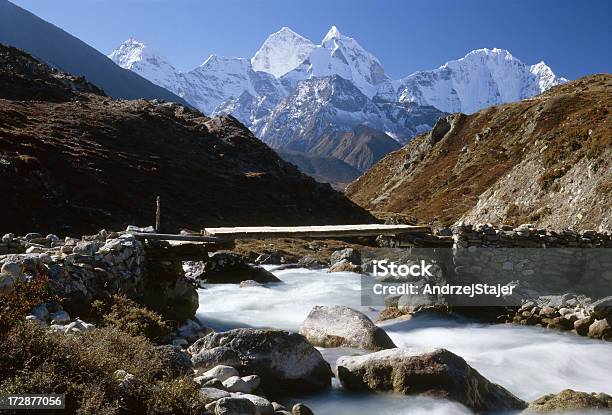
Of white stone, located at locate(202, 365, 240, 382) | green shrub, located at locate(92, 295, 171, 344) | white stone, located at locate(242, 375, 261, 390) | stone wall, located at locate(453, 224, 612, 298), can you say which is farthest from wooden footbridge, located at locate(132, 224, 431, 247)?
white stone, located at locate(242, 375, 261, 390)

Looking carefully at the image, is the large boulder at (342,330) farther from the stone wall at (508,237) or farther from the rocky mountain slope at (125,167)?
the rocky mountain slope at (125,167)

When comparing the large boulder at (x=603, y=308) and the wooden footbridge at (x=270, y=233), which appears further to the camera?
the wooden footbridge at (x=270, y=233)

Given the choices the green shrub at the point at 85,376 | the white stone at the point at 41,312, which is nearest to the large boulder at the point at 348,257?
the white stone at the point at 41,312

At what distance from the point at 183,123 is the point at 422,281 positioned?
68.1 meters

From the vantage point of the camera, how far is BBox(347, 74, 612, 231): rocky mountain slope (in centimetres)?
3177

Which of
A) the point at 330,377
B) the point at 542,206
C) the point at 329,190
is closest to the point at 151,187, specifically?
the point at 329,190

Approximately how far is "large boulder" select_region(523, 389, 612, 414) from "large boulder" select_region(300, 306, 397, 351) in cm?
390

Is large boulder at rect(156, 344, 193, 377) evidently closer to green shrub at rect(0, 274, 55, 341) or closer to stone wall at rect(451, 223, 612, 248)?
green shrub at rect(0, 274, 55, 341)

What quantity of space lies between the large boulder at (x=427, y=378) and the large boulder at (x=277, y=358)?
2.07ft

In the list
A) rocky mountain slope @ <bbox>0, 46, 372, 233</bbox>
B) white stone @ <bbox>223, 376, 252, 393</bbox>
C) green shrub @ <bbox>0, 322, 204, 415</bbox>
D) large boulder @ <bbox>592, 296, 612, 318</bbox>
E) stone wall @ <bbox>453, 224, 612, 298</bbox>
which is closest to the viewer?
green shrub @ <bbox>0, 322, 204, 415</bbox>

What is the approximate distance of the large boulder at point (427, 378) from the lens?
9336 mm

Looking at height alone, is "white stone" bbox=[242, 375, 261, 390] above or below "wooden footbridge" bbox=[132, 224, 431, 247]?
below

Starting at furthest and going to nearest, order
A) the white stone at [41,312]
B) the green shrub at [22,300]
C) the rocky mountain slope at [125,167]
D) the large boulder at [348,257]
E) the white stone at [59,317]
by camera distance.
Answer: the rocky mountain slope at [125,167], the large boulder at [348,257], the white stone at [59,317], the white stone at [41,312], the green shrub at [22,300]

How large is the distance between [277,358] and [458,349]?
615 centimetres
